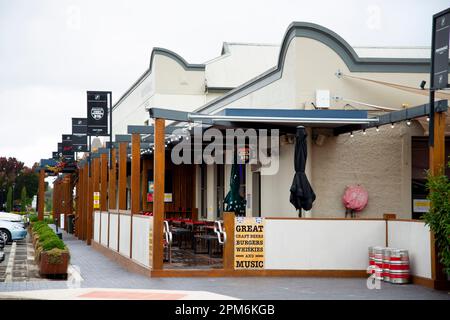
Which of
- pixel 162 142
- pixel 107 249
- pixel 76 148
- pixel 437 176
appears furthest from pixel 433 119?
pixel 76 148

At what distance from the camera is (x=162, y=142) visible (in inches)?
662

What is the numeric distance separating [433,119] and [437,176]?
1.32 meters

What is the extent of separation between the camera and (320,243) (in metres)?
17.0

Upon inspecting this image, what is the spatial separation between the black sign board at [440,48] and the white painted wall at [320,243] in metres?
3.85

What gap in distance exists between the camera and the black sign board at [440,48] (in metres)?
14.5

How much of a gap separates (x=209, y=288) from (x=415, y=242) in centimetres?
435

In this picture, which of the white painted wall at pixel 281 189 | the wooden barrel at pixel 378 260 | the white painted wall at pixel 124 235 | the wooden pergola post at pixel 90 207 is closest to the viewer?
the wooden barrel at pixel 378 260

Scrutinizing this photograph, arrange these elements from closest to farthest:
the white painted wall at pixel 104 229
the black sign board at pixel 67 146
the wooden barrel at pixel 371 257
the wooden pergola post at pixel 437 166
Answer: the wooden pergola post at pixel 437 166
the wooden barrel at pixel 371 257
the white painted wall at pixel 104 229
the black sign board at pixel 67 146

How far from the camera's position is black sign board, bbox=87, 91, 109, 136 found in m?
27.5

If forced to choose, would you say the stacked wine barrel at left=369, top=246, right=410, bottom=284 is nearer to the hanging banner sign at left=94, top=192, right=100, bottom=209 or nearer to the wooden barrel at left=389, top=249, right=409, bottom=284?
the wooden barrel at left=389, top=249, right=409, bottom=284

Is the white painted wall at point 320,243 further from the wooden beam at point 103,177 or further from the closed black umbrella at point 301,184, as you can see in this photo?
the wooden beam at point 103,177

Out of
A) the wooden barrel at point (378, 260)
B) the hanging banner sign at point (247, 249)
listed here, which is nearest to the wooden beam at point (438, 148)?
the wooden barrel at point (378, 260)

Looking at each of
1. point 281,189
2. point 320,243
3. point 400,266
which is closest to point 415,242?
point 400,266
